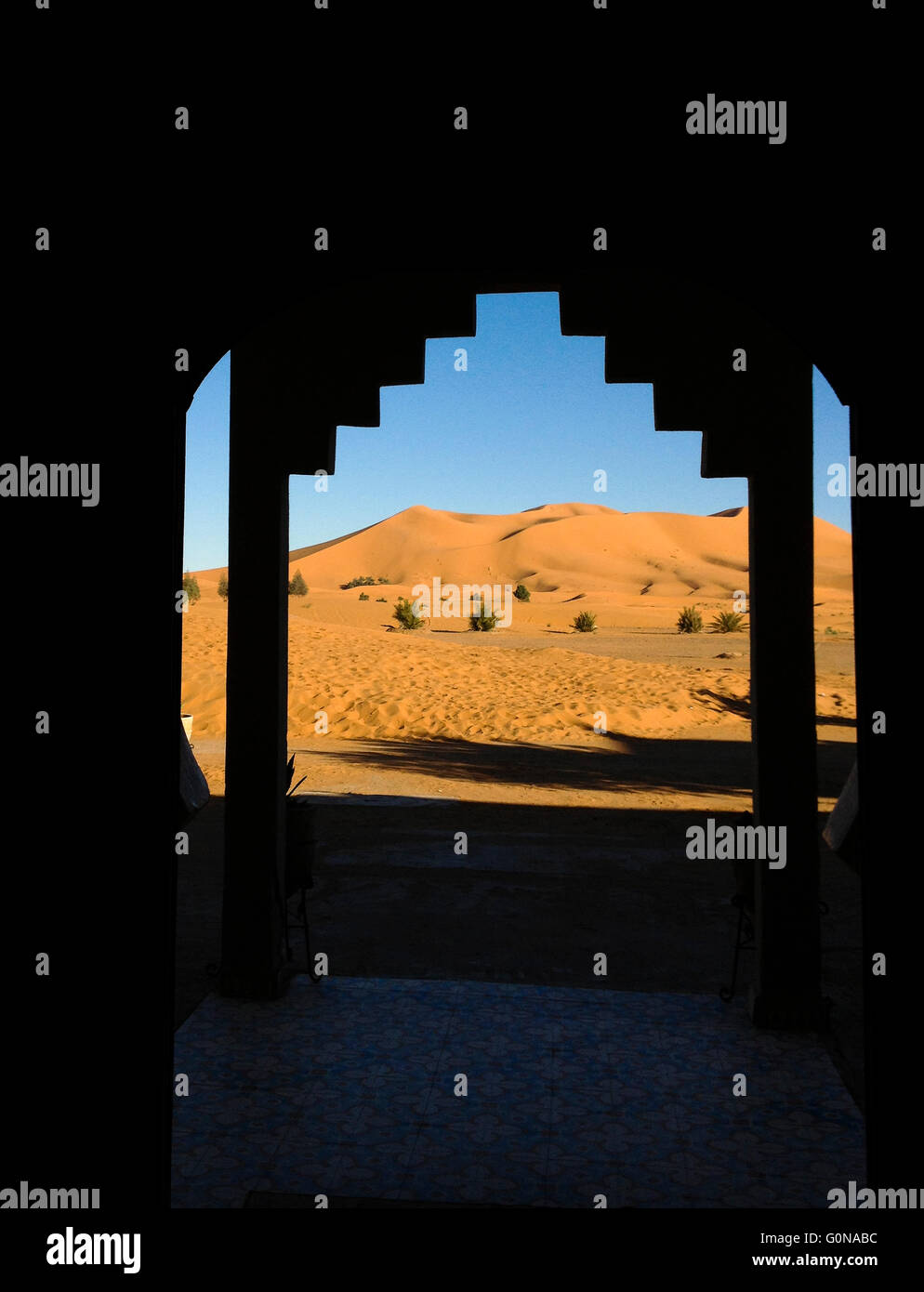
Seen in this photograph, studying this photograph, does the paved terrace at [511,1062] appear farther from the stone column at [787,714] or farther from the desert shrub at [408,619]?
the desert shrub at [408,619]

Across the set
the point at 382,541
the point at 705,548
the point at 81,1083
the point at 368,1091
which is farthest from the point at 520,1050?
the point at 382,541

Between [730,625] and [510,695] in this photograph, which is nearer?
[510,695]

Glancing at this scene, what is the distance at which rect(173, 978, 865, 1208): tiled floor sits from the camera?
10.8 feet

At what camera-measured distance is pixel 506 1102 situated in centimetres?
389

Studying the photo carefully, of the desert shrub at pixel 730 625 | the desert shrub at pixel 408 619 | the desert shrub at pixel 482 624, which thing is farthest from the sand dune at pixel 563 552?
the desert shrub at pixel 408 619

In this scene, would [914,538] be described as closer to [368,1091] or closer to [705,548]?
[368,1091]

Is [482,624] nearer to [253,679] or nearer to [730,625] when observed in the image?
[730,625]

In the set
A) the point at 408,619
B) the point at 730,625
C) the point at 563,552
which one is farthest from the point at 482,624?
the point at 563,552

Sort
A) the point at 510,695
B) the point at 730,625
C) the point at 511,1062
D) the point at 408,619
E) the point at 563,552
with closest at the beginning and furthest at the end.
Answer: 1. the point at 511,1062
2. the point at 510,695
3. the point at 730,625
4. the point at 408,619
5. the point at 563,552

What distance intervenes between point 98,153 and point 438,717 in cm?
1564

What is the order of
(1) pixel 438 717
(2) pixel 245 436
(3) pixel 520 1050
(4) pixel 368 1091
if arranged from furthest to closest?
(1) pixel 438 717 → (2) pixel 245 436 → (3) pixel 520 1050 → (4) pixel 368 1091

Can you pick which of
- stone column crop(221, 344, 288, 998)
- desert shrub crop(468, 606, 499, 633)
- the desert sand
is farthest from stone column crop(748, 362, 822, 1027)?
desert shrub crop(468, 606, 499, 633)

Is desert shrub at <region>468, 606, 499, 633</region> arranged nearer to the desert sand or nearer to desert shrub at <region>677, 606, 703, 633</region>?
the desert sand

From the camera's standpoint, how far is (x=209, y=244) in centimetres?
215
